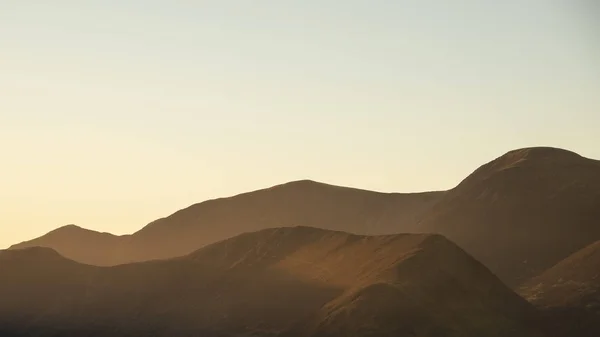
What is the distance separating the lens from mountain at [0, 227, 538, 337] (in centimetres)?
12125

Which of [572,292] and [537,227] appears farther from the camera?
[537,227]

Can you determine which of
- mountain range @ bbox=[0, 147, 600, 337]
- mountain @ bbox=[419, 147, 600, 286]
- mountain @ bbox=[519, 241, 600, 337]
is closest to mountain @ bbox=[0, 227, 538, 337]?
mountain range @ bbox=[0, 147, 600, 337]

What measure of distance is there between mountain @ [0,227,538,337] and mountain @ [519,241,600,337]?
6.05 m

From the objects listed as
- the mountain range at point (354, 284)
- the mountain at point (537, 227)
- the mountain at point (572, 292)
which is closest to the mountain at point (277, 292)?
the mountain range at point (354, 284)

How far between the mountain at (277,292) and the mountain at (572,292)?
19.8 ft

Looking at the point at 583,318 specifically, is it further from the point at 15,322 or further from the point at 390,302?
the point at 15,322

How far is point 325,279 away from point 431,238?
1763cm

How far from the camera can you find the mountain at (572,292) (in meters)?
126

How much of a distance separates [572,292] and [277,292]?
41.7 m

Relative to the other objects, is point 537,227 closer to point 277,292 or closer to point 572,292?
point 572,292

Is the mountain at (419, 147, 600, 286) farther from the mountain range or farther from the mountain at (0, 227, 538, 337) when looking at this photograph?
Answer: the mountain at (0, 227, 538, 337)

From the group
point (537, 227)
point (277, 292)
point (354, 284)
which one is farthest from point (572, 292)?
point (537, 227)

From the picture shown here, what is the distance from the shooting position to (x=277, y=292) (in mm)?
142500

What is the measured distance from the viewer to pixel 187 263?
6437 inches
